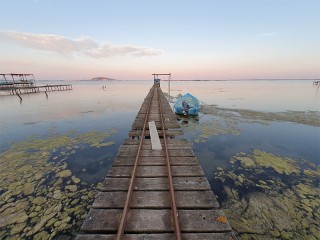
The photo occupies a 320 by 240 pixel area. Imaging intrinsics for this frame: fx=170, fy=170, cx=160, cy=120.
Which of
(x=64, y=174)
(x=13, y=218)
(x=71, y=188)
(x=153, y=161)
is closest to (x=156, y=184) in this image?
(x=153, y=161)

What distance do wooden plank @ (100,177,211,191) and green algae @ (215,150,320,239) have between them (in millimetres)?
1985

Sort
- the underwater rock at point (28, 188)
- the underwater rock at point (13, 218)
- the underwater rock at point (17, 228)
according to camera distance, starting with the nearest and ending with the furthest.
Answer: the underwater rock at point (17, 228), the underwater rock at point (13, 218), the underwater rock at point (28, 188)

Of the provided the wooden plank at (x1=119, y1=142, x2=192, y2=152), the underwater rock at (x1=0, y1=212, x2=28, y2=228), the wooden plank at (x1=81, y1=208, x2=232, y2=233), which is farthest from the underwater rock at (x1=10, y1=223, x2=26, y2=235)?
the wooden plank at (x1=119, y1=142, x2=192, y2=152)

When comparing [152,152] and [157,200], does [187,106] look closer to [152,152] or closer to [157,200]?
[152,152]

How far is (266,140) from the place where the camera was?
1462 centimetres

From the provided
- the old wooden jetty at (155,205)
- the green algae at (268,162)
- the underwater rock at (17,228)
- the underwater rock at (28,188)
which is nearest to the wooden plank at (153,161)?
the old wooden jetty at (155,205)

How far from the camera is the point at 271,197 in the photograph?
749 centimetres

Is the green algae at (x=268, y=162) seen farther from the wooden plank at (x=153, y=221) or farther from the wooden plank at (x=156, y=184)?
the wooden plank at (x=153, y=221)

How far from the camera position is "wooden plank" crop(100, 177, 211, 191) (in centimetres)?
546

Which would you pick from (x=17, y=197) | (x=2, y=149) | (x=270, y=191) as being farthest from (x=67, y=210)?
(x=2, y=149)

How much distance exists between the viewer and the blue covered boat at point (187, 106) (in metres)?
23.3

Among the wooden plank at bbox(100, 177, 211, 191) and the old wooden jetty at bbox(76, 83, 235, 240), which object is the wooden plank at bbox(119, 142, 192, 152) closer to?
the old wooden jetty at bbox(76, 83, 235, 240)

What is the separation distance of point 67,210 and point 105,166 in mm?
3942

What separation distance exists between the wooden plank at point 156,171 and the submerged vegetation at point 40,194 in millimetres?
2043
